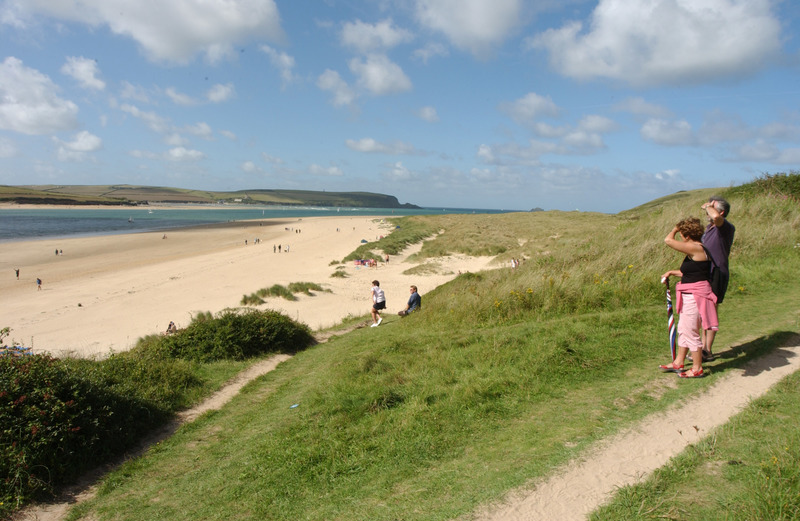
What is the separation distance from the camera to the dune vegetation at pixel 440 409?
13.4 feet

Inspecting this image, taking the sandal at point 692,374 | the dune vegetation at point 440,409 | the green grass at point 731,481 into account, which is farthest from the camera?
the sandal at point 692,374

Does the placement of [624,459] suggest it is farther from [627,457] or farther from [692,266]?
[692,266]

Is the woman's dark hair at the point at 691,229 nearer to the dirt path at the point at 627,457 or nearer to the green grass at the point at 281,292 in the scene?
the dirt path at the point at 627,457

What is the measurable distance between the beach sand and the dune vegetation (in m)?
6.83

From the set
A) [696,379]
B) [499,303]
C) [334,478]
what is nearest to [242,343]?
[499,303]

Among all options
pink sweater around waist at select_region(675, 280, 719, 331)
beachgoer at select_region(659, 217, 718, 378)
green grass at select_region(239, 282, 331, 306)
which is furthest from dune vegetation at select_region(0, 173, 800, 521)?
green grass at select_region(239, 282, 331, 306)

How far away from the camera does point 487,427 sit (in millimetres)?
4918

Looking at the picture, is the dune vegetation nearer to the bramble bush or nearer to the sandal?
the bramble bush

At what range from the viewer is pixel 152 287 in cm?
2505

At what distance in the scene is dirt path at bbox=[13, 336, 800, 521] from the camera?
3.42m

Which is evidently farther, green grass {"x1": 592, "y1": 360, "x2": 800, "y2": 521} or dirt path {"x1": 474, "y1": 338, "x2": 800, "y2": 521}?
dirt path {"x1": 474, "y1": 338, "x2": 800, "y2": 521}

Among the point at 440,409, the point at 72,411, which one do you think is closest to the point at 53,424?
the point at 72,411

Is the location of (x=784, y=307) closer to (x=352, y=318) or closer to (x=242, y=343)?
(x=242, y=343)

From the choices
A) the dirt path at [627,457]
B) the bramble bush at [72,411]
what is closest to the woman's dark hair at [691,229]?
the dirt path at [627,457]
